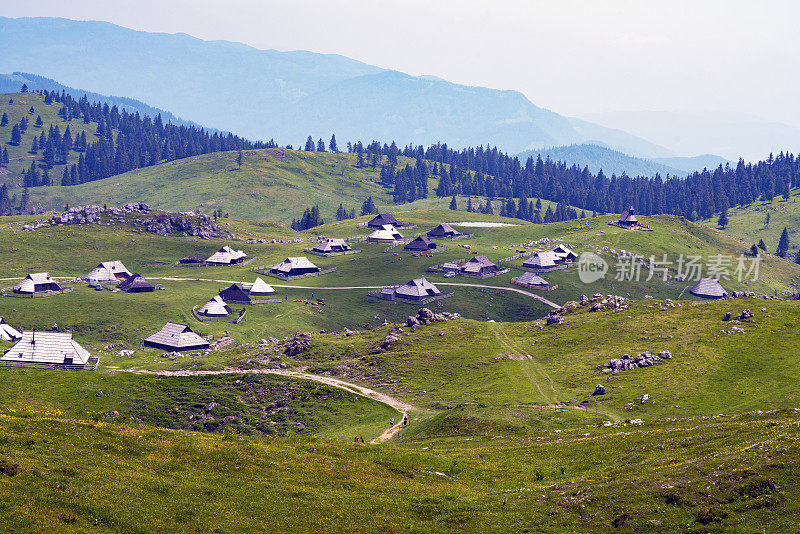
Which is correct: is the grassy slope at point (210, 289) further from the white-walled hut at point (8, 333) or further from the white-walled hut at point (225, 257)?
the white-walled hut at point (8, 333)

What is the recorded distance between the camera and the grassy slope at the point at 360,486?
102 ft

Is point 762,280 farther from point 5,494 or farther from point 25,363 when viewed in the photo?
point 5,494

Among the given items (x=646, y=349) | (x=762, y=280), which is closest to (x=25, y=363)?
(x=646, y=349)

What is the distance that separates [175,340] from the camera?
368 feet

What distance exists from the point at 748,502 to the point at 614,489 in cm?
647

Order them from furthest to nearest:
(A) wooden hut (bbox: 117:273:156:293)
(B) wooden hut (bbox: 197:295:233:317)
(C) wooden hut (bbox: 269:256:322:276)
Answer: (C) wooden hut (bbox: 269:256:322:276), (A) wooden hut (bbox: 117:273:156:293), (B) wooden hut (bbox: 197:295:233:317)

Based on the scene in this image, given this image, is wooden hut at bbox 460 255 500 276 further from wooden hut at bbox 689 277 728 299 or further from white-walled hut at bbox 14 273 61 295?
white-walled hut at bbox 14 273 61 295

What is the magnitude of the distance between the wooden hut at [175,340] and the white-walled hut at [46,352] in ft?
55.0

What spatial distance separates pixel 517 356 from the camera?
9600 cm

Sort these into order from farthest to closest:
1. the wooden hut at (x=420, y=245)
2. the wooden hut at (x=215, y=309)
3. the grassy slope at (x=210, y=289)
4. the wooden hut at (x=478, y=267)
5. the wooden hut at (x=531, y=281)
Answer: the wooden hut at (x=420, y=245), the wooden hut at (x=478, y=267), the wooden hut at (x=531, y=281), the wooden hut at (x=215, y=309), the grassy slope at (x=210, y=289)

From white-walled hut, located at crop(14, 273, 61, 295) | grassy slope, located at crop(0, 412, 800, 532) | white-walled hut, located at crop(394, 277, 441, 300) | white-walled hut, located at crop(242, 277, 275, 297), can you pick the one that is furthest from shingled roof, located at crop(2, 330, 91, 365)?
white-walled hut, located at crop(394, 277, 441, 300)

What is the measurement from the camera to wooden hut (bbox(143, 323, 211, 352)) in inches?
4405

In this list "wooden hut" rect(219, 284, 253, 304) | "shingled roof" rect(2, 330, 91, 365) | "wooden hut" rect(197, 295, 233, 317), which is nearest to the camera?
"shingled roof" rect(2, 330, 91, 365)

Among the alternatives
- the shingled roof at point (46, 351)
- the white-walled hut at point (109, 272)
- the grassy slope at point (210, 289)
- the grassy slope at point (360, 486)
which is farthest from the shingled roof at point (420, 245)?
the grassy slope at point (360, 486)
